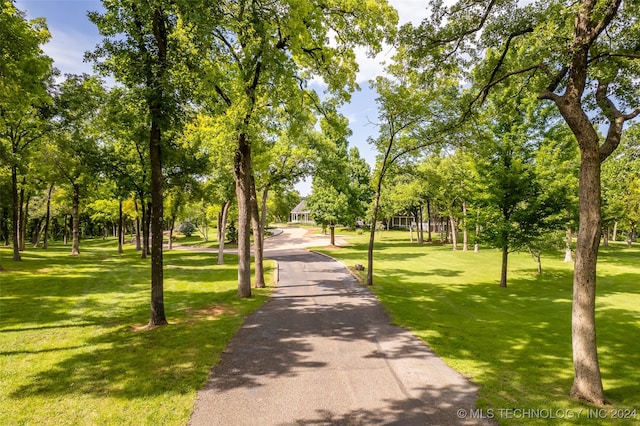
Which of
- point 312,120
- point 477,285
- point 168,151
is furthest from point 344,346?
point 477,285

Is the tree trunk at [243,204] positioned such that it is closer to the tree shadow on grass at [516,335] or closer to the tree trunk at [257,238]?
the tree trunk at [257,238]

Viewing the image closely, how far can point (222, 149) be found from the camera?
52.6 ft

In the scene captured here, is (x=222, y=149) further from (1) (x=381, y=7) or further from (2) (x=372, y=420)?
(2) (x=372, y=420)

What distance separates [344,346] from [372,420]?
12.0 feet

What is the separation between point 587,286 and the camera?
6.93 metres

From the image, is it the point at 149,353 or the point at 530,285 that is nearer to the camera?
the point at 149,353

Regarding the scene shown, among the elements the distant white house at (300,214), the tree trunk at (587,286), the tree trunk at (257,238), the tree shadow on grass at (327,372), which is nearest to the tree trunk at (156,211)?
the tree shadow on grass at (327,372)

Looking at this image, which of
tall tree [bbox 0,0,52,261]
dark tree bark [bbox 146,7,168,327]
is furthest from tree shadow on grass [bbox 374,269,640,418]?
tall tree [bbox 0,0,52,261]

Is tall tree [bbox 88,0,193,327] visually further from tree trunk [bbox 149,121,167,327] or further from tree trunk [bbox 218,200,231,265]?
tree trunk [bbox 218,200,231,265]

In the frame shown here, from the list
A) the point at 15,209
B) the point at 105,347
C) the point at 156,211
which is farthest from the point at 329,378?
the point at 15,209

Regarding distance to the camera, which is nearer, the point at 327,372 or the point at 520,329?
the point at 327,372

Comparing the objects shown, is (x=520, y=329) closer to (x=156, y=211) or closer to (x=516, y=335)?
(x=516, y=335)

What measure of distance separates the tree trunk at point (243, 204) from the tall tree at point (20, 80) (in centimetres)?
799

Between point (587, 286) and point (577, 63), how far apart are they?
4.80 metres
